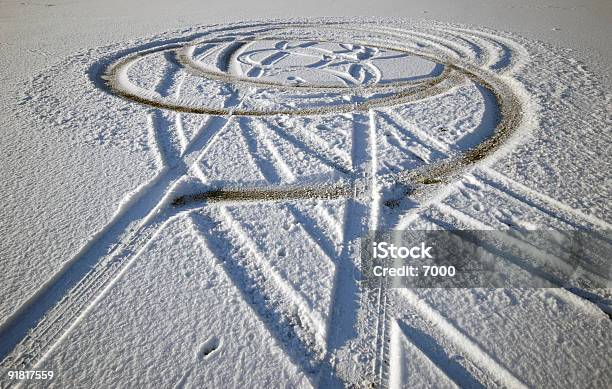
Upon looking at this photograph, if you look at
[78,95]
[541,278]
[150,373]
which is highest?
[78,95]

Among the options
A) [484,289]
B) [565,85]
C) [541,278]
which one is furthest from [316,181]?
[565,85]

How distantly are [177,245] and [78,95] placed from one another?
8.74 feet

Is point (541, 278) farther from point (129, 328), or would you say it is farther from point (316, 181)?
point (129, 328)

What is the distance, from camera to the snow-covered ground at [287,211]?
1.46 metres

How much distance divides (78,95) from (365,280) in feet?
11.5

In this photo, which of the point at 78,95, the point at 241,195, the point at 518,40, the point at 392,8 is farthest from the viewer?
the point at 392,8

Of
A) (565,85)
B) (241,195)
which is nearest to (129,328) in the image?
(241,195)

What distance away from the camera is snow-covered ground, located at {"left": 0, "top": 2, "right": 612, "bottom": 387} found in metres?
1.46

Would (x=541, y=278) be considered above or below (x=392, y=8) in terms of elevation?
below

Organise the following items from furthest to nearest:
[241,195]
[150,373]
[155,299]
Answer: [241,195], [155,299], [150,373]

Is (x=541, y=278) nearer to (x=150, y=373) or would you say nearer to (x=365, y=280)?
(x=365, y=280)

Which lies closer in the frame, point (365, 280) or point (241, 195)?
point (365, 280)

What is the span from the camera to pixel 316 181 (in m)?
2.45

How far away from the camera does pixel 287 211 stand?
2188 mm
